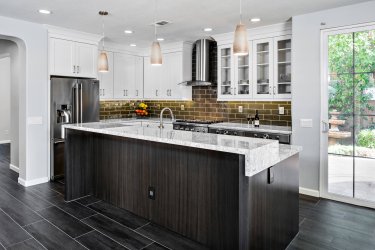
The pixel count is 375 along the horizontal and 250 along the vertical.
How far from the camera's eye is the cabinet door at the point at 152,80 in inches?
253

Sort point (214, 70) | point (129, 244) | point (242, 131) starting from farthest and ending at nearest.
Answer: point (214, 70) < point (242, 131) < point (129, 244)

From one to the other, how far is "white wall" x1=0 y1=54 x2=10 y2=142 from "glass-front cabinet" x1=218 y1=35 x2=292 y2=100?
22.3 ft

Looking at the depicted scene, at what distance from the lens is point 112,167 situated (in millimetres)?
3648

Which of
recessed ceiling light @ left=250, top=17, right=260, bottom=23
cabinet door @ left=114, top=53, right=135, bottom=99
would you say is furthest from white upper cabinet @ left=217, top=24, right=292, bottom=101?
cabinet door @ left=114, top=53, right=135, bottom=99

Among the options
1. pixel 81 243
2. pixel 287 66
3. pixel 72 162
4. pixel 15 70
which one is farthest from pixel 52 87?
pixel 287 66

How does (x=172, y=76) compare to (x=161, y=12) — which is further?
(x=172, y=76)

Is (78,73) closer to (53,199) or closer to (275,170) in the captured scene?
(53,199)

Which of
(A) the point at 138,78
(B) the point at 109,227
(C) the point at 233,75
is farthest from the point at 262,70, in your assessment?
(B) the point at 109,227

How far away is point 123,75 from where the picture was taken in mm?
6363

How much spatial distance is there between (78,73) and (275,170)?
13.5ft

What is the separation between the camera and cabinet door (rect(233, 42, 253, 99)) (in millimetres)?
4980

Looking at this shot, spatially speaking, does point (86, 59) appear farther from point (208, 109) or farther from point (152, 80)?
point (208, 109)

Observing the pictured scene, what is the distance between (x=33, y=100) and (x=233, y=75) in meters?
3.44

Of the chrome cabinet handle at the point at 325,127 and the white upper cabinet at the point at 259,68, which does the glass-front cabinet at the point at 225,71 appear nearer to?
the white upper cabinet at the point at 259,68
